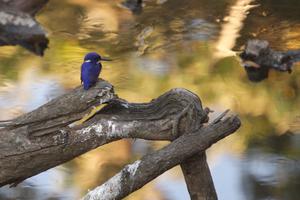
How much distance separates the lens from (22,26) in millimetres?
6473

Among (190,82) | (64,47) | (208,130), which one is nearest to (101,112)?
(208,130)

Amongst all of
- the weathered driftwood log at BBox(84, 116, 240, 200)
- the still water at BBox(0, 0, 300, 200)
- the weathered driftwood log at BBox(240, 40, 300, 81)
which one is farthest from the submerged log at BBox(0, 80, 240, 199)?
the weathered driftwood log at BBox(240, 40, 300, 81)

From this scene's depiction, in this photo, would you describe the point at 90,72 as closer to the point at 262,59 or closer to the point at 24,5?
the point at 262,59

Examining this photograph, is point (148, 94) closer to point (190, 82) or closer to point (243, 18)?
point (190, 82)

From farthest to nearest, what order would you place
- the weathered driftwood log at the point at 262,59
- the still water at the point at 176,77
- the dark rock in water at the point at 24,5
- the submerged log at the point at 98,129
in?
the dark rock in water at the point at 24,5, the weathered driftwood log at the point at 262,59, the still water at the point at 176,77, the submerged log at the point at 98,129

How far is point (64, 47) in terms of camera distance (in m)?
6.36

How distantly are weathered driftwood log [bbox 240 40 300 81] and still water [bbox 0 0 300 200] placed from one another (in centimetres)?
7

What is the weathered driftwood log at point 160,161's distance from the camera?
8.69 ft

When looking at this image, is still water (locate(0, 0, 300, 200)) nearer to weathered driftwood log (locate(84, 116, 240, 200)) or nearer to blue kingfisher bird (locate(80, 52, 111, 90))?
weathered driftwood log (locate(84, 116, 240, 200))

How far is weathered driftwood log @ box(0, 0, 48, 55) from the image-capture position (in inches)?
249

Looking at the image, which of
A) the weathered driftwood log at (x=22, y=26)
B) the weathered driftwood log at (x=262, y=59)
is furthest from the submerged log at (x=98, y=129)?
the weathered driftwood log at (x=22, y=26)

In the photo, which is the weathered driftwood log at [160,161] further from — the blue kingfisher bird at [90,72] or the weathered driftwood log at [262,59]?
the weathered driftwood log at [262,59]

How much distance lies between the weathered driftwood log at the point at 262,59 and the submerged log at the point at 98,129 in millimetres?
3105

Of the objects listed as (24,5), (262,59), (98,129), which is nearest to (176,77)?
(262,59)
